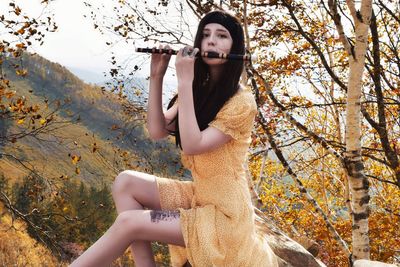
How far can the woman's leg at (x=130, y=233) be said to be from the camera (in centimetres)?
226

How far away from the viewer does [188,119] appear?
7.33ft

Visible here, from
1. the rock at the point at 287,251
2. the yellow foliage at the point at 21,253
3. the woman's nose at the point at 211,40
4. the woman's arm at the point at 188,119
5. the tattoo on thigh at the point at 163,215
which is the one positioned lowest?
the yellow foliage at the point at 21,253

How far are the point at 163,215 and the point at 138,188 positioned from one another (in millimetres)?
271

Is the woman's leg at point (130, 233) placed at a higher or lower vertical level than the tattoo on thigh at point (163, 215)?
lower

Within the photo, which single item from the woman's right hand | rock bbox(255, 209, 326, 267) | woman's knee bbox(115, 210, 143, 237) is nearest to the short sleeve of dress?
the woman's right hand

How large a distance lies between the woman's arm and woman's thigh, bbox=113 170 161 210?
1.38 ft

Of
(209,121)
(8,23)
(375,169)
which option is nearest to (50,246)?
(8,23)

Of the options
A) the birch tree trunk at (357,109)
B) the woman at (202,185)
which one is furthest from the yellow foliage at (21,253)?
the woman at (202,185)

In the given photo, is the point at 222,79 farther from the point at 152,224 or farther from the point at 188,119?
the point at 152,224

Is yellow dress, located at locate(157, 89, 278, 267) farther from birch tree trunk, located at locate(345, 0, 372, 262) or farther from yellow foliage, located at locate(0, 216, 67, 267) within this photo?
yellow foliage, located at locate(0, 216, 67, 267)

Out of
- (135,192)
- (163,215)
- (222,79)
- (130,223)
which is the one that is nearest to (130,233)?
(130,223)

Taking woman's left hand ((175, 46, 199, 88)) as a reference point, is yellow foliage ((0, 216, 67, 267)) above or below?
below

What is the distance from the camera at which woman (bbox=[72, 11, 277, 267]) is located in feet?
7.50

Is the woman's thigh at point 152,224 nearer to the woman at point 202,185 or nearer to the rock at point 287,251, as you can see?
the woman at point 202,185
